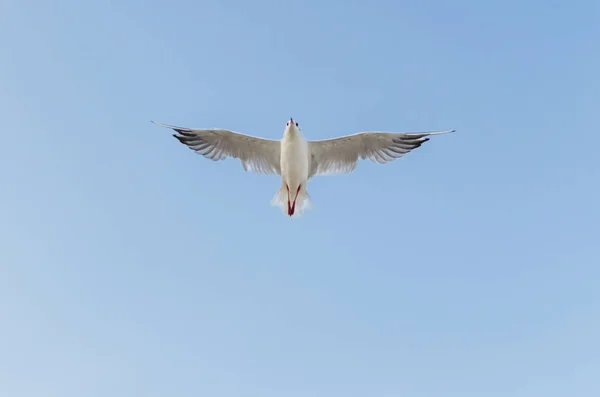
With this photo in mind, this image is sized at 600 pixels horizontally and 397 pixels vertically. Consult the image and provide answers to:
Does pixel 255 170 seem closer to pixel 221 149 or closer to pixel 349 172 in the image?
pixel 221 149

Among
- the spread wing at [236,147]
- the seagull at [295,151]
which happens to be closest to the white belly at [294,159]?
the seagull at [295,151]

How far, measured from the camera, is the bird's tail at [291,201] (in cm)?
1477

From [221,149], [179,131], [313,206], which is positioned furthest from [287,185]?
[179,131]

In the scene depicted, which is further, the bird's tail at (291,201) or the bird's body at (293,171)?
the bird's tail at (291,201)

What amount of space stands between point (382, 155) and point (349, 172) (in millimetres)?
885

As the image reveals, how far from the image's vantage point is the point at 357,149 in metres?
15.0

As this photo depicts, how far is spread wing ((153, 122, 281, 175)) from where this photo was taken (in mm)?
14633

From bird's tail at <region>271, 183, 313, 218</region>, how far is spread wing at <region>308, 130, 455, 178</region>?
632 mm

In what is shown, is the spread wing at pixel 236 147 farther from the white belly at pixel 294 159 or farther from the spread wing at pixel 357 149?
the spread wing at pixel 357 149

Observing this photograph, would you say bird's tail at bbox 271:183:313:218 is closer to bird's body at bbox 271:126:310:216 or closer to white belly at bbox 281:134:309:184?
bird's body at bbox 271:126:310:216

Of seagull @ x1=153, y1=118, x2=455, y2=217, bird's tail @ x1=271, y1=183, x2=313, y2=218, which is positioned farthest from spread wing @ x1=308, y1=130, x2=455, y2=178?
bird's tail @ x1=271, y1=183, x2=313, y2=218

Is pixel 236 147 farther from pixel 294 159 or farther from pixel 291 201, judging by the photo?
pixel 291 201

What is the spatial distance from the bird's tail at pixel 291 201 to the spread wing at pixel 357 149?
632 millimetres

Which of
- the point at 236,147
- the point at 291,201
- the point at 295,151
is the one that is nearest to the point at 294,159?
the point at 295,151
